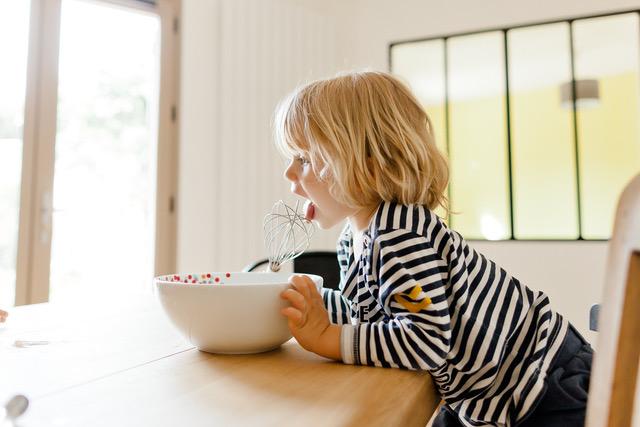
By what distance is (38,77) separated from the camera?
2.20 meters

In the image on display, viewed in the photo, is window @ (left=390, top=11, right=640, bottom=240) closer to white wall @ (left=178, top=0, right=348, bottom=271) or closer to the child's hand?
white wall @ (left=178, top=0, right=348, bottom=271)

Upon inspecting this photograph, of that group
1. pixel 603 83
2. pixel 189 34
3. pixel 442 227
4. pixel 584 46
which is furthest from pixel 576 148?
pixel 442 227

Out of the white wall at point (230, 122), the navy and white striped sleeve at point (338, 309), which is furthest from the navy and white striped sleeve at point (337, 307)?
the white wall at point (230, 122)

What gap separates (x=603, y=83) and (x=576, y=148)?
415mm

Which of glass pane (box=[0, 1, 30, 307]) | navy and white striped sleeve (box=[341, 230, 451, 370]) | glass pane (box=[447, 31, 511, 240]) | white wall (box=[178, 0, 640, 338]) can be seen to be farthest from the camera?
glass pane (box=[447, 31, 511, 240])

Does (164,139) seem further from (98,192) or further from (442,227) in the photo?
(442,227)

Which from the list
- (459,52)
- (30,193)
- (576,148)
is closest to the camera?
(30,193)

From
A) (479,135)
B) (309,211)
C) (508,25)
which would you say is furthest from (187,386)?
(508,25)

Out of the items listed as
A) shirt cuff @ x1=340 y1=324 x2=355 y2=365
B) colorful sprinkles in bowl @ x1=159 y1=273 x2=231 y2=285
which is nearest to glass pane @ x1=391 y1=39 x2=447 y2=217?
colorful sprinkles in bowl @ x1=159 y1=273 x2=231 y2=285

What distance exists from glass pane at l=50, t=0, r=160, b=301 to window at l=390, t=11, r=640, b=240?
1621 mm

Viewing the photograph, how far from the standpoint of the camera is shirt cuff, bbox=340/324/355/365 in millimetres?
523

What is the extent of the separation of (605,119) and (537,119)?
1.19 feet

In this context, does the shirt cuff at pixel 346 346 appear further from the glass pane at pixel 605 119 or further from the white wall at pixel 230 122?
the glass pane at pixel 605 119

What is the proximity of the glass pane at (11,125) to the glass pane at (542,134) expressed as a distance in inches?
103
